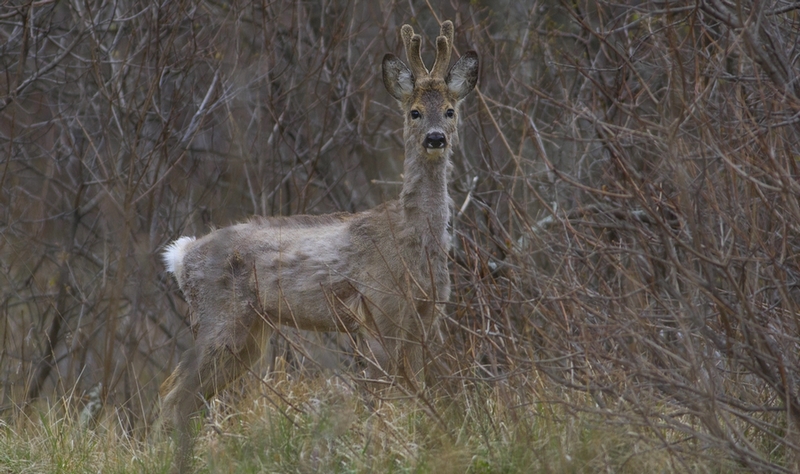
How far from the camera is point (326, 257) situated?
7102 millimetres

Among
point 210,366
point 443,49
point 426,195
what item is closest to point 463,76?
point 443,49

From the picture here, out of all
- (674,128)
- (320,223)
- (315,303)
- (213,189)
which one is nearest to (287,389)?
(315,303)

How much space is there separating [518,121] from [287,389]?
524 cm

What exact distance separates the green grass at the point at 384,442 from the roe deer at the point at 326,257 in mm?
889

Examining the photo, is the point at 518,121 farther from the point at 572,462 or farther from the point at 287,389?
the point at 572,462

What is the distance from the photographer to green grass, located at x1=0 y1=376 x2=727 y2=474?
4.55 metres

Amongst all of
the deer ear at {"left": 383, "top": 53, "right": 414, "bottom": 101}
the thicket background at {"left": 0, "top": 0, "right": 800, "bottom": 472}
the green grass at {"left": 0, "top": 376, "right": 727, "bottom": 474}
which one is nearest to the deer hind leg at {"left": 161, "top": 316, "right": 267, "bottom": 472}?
the thicket background at {"left": 0, "top": 0, "right": 800, "bottom": 472}

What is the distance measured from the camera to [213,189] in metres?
10.5

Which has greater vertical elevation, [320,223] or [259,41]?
[259,41]

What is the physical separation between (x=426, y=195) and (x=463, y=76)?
969mm

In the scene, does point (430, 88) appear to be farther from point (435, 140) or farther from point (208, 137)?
point (208, 137)

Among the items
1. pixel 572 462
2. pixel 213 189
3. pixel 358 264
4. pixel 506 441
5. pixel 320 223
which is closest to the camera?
pixel 572 462

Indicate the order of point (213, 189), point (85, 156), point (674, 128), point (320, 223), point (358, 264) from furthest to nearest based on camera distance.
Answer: point (213, 189)
point (85, 156)
point (320, 223)
point (358, 264)
point (674, 128)

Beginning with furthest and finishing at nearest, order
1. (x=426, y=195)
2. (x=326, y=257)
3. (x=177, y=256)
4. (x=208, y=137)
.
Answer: (x=208, y=137)
(x=177, y=256)
(x=326, y=257)
(x=426, y=195)
